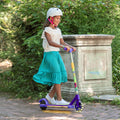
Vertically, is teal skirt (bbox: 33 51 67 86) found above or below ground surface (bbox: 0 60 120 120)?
above

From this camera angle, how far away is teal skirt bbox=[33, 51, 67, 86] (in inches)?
198

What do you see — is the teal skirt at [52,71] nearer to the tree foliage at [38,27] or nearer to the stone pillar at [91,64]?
the stone pillar at [91,64]

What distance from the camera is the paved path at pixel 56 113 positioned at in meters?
4.64

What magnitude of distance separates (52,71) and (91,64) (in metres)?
1.47

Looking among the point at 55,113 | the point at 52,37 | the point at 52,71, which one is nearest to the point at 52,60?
the point at 52,71

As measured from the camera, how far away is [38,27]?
25.1 ft

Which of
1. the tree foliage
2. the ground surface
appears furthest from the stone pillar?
the tree foliage

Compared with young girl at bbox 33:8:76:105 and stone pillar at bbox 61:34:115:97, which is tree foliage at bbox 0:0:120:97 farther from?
young girl at bbox 33:8:76:105

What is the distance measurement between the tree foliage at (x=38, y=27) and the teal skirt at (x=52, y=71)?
1.83 meters

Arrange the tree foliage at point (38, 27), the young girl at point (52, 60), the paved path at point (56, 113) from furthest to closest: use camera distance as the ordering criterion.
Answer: the tree foliage at point (38, 27) < the young girl at point (52, 60) < the paved path at point (56, 113)

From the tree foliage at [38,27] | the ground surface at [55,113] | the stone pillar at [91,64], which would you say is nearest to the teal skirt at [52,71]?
the ground surface at [55,113]

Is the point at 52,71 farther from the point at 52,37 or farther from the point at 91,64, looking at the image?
the point at 91,64

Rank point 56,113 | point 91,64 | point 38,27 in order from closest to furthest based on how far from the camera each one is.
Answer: point 56,113 → point 91,64 → point 38,27

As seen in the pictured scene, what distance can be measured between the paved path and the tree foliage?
128 centimetres
